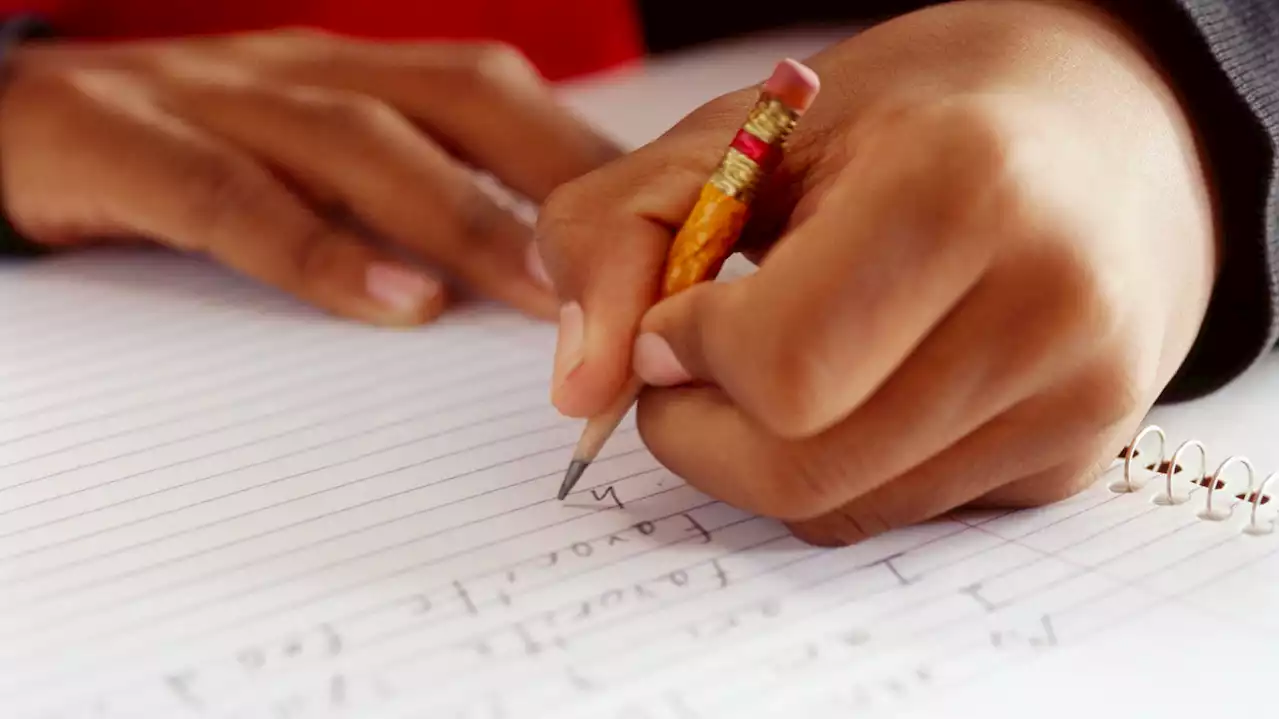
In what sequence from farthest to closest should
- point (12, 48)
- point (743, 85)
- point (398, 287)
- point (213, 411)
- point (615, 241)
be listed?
point (743, 85)
point (12, 48)
point (398, 287)
point (213, 411)
point (615, 241)

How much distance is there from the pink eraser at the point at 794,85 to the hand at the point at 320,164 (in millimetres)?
325

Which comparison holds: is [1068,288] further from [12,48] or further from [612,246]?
[12,48]

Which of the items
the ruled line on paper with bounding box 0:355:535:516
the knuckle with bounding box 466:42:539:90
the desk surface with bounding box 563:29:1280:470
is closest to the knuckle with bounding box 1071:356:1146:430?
the desk surface with bounding box 563:29:1280:470

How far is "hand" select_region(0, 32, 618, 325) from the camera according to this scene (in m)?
0.75

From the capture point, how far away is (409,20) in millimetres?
1189

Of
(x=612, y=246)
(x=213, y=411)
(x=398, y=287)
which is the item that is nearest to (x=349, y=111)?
(x=398, y=287)

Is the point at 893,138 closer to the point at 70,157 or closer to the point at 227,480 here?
the point at 227,480

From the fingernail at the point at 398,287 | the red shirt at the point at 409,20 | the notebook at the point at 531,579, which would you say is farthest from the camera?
the red shirt at the point at 409,20

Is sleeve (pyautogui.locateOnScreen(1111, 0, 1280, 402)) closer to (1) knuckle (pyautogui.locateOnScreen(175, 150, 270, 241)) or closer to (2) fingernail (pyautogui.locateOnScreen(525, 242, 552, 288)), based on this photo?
(2) fingernail (pyautogui.locateOnScreen(525, 242, 552, 288))

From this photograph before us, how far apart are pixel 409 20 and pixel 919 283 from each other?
0.92 metres

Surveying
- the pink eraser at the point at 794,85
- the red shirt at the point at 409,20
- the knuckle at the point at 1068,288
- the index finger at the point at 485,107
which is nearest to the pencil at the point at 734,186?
the pink eraser at the point at 794,85

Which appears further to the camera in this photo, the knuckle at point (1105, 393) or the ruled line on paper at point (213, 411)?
the ruled line on paper at point (213, 411)

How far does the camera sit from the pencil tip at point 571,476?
50cm

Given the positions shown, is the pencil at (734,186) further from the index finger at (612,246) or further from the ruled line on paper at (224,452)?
the ruled line on paper at (224,452)
